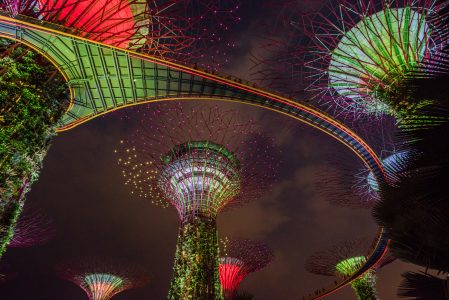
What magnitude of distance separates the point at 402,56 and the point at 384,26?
125 centimetres

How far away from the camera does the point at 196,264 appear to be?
16031 millimetres

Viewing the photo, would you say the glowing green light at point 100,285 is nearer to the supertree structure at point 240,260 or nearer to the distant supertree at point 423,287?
the supertree structure at point 240,260

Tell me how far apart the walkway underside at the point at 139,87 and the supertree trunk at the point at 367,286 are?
15.1 meters

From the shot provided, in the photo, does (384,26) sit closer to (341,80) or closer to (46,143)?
(341,80)

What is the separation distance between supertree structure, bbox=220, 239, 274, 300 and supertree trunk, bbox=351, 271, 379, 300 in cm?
781

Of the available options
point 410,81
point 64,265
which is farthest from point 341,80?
point 64,265

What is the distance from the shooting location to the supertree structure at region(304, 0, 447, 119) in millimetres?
10781

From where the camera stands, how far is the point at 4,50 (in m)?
9.11

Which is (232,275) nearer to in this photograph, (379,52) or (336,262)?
(336,262)

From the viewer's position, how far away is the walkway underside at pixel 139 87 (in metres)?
11.0

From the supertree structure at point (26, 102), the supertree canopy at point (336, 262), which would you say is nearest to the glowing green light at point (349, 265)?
the supertree canopy at point (336, 262)

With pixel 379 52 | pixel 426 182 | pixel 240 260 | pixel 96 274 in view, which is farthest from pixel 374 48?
pixel 96 274

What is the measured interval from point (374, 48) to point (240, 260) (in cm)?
2031

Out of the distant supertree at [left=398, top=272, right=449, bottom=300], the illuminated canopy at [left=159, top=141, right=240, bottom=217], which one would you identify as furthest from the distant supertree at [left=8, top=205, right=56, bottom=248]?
the distant supertree at [left=398, top=272, right=449, bottom=300]
